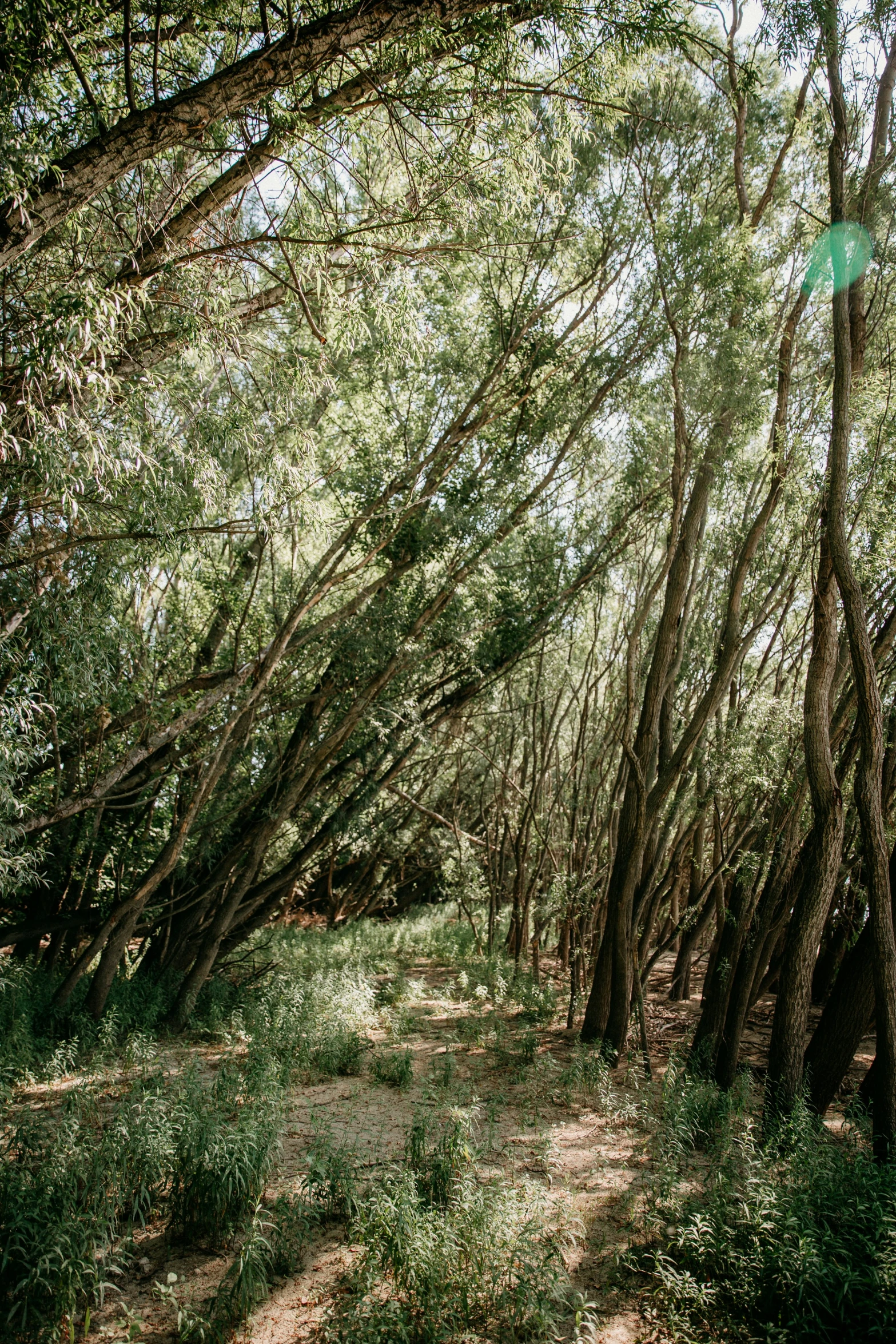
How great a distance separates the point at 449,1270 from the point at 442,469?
6.18 m

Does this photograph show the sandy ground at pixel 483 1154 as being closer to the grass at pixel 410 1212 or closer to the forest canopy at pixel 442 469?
the grass at pixel 410 1212

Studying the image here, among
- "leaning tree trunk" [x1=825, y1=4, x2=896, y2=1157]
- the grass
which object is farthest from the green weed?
"leaning tree trunk" [x1=825, y1=4, x2=896, y2=1157]

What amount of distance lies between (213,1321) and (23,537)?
399 centimetres

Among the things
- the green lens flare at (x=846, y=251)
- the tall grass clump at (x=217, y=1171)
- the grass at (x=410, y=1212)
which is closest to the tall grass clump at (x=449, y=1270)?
the grass at (x=410, y=1212)

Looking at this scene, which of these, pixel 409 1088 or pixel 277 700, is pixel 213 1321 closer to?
pixel 409 1088

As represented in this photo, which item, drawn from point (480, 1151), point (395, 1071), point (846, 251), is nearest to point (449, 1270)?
point (480, 1151)

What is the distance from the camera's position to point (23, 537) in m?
4.42

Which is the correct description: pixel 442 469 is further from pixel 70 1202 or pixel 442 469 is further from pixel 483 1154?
pixel 70 1202

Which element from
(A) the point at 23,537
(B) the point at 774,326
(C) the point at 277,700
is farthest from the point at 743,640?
(A) the point at 23,537

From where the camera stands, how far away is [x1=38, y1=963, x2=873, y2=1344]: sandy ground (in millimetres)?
3350

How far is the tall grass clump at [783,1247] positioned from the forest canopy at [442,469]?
90cm

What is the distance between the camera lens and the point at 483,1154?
4656 millimetres

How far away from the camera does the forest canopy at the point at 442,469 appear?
3893mm

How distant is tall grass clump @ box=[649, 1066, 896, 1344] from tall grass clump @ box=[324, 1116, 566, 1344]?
60 cm
